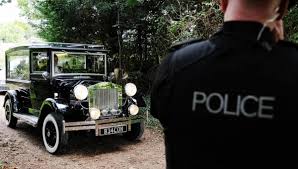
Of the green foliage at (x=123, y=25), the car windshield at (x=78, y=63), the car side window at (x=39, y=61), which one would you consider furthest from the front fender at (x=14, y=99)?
the green foliage at (x=123, y=25)

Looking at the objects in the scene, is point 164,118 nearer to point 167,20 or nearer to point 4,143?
point 4,143

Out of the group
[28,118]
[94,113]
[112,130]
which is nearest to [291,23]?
[112,130]

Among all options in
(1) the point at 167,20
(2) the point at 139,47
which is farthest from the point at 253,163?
(2) the point at 139,47

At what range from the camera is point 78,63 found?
7.91 m

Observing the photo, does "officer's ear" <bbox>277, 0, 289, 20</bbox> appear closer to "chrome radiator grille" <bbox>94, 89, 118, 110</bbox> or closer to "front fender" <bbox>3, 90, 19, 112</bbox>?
"chrome radiator grille" <bbox>94, 89, 118, 110</bbox>

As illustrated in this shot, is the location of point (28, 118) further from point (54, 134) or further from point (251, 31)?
point (251, 31)

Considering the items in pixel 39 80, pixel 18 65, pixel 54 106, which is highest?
pixel 18 65

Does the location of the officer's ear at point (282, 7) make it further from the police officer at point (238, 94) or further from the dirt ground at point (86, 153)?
the dirt ground at point (86, 153)

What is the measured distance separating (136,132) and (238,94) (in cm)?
662

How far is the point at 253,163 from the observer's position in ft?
3.61

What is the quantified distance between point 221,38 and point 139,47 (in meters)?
11.5

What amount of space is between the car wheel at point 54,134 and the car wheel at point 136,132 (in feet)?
5.08

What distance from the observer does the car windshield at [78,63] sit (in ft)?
24.9

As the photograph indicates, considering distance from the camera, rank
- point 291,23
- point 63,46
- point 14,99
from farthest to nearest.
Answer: point 14,99
point 63,46
point 291,23
